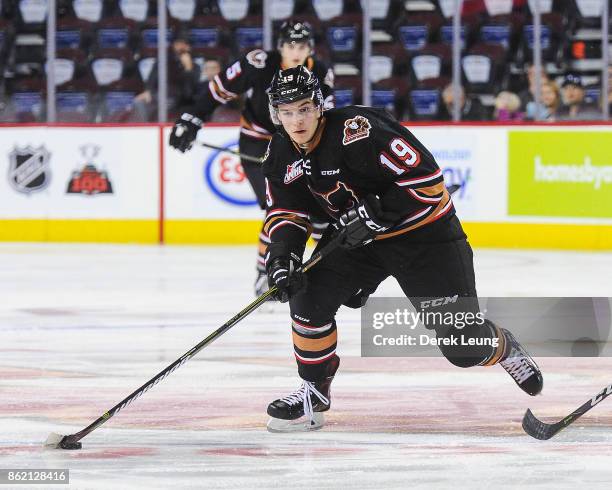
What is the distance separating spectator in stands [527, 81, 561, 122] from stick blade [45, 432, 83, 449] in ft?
20.8

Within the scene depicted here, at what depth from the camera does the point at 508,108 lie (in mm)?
9203

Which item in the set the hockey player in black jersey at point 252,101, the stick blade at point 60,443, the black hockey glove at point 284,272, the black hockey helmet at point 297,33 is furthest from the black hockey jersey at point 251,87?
the stick blade at point 60,443

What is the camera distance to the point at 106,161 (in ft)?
31.4

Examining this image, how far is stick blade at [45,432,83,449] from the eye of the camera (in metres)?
3.25

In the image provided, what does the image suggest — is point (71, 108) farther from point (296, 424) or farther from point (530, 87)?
point (296, 424)

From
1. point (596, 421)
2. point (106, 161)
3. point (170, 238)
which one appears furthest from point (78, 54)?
point (596, 421)

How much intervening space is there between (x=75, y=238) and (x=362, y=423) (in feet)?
20.6

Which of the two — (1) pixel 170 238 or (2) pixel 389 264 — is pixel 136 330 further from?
Result: (1) pixel 170 238

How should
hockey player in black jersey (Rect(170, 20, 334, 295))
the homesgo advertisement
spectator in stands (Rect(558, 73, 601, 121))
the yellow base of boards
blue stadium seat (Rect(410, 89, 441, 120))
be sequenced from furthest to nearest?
blue stadium seat (Rect(410, 89, 441, 120))
the yellow base of boards
spectator in stands (Rect(558, 73, 601, 121))
the homesgo advertisement
hockey player in black jersey (Rect(170, 20, 334, 295))

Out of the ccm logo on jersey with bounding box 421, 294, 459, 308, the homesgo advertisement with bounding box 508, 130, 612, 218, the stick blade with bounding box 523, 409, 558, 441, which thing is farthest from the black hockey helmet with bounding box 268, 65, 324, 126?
the homesgo advertisement with bounding box 508, 130, 612, 218

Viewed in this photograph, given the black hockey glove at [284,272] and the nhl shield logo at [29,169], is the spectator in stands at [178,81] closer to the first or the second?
the nhl shield logo at [29,169]

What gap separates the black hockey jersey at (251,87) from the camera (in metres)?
6.21

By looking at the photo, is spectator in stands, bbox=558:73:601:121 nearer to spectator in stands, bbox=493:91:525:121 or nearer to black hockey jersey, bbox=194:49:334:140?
spectator in stands, bbox=493:91:525:121

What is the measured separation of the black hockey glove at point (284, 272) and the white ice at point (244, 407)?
0.36 metres
